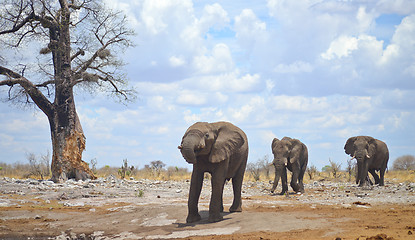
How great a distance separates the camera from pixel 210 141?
11164mm

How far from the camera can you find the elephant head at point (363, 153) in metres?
21.6

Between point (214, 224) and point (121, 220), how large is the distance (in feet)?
11.1

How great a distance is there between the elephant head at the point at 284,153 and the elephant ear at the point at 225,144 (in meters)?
7.16

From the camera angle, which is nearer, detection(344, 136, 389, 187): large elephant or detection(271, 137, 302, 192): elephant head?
detection(271, 137, 302, 192): elephant head

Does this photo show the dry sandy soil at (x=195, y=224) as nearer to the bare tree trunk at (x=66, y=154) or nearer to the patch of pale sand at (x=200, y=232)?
the patch of pale sand at (x=200, y=232)

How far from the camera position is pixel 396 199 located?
15367mm

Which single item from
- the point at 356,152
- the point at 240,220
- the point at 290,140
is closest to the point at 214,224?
the point at 240,220

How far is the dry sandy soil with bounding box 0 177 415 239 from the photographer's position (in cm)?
980

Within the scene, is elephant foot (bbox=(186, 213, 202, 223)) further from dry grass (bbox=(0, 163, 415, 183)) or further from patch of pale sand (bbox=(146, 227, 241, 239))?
dry grass (bbox=(0, 163, 415, 183))

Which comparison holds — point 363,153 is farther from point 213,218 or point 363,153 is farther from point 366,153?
point 213,218

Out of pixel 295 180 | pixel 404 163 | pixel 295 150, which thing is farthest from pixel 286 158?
pixel 404 163

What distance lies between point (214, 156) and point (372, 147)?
13773 millimetres

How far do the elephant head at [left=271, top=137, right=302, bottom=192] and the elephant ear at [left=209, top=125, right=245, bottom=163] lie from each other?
716 centimetres

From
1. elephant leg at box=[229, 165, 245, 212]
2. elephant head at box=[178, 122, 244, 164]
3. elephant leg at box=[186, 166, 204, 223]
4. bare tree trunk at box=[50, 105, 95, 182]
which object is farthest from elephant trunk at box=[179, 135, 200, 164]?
bare tree trunk at box=[50, 105, 95, 182]
